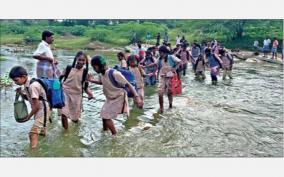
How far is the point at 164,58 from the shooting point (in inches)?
364

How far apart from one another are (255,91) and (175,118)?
16.9 ft

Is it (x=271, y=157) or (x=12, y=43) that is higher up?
(x=12, y=43)

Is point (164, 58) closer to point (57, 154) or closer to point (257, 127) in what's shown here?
point (257, 127)

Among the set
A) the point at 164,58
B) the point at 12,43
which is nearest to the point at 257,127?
the point at 164,58

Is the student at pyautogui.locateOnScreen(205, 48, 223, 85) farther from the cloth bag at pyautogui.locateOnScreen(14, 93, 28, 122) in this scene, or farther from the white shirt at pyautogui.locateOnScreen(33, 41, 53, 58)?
the cloth bag at pyautogui.locateOnScreen(14, 93, 28, 122)

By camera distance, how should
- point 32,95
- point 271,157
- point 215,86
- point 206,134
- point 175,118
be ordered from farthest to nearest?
1. point 215,86
2. point 175,118
3. point 206,134
4. point 271,157
5. point 32,95

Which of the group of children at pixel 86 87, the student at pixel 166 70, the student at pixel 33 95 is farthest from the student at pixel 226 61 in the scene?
the student at pixel 33 95

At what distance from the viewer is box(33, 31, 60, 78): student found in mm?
7387

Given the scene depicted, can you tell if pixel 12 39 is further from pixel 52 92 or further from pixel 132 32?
pixel 52 92

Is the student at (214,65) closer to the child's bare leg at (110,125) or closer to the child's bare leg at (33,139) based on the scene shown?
the child's bare leg at (110,125)

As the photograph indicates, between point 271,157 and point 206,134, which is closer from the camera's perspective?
point 271,157

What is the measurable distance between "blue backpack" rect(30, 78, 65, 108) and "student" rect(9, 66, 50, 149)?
7 cm

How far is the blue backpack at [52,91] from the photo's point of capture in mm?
6000

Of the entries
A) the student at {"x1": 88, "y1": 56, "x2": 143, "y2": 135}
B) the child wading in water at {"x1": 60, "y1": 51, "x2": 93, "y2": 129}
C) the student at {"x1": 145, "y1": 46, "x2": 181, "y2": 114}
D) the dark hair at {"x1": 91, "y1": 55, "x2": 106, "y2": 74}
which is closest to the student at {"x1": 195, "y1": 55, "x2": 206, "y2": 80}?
the student at {"x1": 145, "y1": 46, "x2": 181, "y2": 114}
